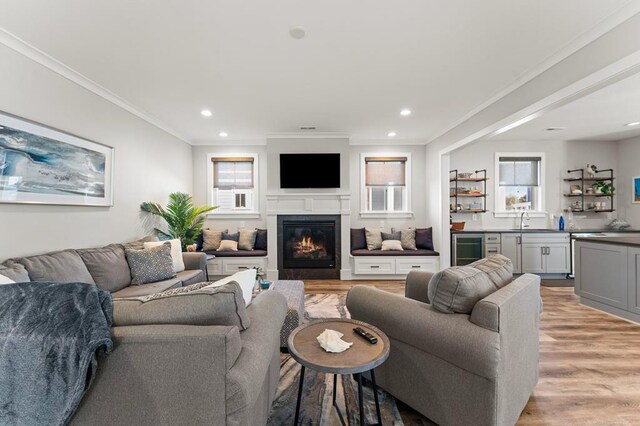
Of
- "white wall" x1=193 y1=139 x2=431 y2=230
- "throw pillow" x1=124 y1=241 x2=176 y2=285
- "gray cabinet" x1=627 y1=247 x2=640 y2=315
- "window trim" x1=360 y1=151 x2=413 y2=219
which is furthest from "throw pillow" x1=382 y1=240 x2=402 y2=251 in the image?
"throw pillow" x1=124 y1=241 x2=176 y2=285

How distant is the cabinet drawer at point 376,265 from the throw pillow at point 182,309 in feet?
12.8

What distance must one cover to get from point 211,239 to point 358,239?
2736 millimetres

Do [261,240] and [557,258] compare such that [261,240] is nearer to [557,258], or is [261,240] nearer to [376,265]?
[376,265]

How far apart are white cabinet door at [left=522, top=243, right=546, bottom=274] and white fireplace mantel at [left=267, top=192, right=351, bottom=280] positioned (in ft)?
10.1

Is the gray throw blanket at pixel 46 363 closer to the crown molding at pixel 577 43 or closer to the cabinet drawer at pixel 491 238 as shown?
the crown molding at pixel 577 43

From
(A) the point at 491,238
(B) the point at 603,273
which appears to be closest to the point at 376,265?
(A) the point at 491,238

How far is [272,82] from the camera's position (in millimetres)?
2938

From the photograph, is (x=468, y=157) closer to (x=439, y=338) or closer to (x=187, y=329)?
(x=439, y=338)

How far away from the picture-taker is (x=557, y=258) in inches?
189

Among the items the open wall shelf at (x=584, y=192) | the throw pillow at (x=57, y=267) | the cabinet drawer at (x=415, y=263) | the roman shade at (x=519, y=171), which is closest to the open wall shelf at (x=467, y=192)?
the roman shade at (x=519, y=171)

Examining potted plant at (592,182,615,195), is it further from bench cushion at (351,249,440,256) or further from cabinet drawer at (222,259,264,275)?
cabinet drawer at (222,259,264,275)

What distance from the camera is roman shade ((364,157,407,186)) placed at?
548 cm

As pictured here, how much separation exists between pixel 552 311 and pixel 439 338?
119 inches

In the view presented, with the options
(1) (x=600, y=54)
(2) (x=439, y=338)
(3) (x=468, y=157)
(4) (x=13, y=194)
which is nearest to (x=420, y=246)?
(3) (x=468, y=157)
